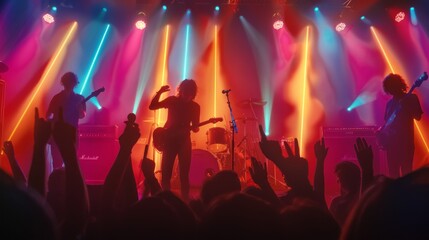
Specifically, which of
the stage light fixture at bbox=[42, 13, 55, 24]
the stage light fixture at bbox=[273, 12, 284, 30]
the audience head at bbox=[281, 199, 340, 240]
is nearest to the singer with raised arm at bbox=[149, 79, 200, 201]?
the audience head at bbox=[281, 199, 340, 240]

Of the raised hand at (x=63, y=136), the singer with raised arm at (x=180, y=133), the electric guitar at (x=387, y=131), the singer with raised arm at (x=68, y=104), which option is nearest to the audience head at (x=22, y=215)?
the raised hand at (x=63, y=136)

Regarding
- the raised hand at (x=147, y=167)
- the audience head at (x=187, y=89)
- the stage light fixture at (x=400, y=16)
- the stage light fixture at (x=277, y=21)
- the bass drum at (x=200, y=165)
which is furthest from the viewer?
the stage light fixture at (x=277, y=21)

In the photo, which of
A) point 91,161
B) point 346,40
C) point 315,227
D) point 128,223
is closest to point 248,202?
point 315,227

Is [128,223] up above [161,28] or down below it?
below

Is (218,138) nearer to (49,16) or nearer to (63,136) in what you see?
(49,16)

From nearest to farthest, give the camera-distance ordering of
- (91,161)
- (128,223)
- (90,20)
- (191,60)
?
(128,223) < (91,161) < (90,20) < (191,60)

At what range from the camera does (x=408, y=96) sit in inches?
206

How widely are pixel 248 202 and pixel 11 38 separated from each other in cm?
872

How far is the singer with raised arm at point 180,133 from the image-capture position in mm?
5094

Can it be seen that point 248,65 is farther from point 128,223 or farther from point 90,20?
point 128,223

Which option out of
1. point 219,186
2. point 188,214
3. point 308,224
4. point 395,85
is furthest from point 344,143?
point 188,214

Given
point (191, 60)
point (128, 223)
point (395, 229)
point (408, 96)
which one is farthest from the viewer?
point (191, 60)

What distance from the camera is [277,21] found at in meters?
10.1

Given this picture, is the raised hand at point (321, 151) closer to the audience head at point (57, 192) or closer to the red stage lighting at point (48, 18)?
the audience head at point (57, 192)
